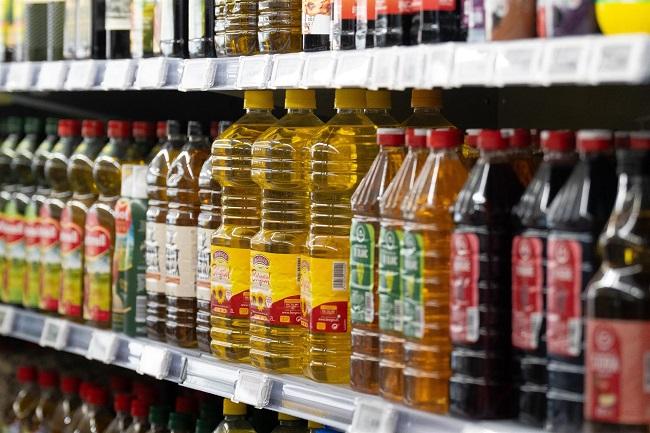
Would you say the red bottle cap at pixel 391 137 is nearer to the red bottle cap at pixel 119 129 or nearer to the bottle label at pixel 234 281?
the bottle label at pixel 234 281

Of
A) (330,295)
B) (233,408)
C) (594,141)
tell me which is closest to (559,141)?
(594,141)

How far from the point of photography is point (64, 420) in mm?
3938

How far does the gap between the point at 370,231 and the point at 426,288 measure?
0.70ft

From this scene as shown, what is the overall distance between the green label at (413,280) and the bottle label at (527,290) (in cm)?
21

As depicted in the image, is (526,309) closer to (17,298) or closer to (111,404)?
(111,404)

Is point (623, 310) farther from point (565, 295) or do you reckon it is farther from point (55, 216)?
point (55, 216)

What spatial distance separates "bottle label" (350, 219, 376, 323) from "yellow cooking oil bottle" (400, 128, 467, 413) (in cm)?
14

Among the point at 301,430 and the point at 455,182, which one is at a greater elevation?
the point at 455,182

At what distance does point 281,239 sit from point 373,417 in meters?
0.60

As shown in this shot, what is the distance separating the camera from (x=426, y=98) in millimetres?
2705

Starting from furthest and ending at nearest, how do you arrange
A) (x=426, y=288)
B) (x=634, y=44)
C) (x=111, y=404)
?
(x=111, y=404) → (x=426, y=288) → (x=634, y=44)

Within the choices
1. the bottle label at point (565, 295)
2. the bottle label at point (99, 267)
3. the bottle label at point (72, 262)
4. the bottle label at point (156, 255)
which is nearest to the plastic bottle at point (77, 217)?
the bottle label at point (72, 262)

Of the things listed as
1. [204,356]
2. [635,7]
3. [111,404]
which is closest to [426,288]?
[635,7]

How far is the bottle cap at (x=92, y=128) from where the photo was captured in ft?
12.4
